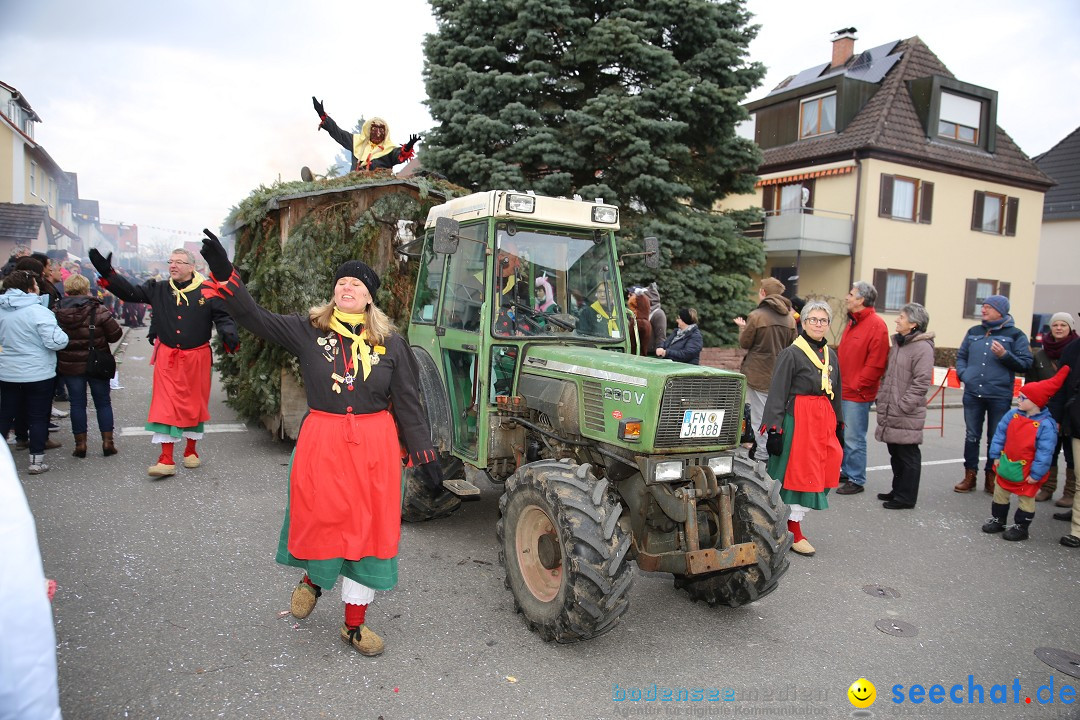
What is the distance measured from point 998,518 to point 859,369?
1775mm

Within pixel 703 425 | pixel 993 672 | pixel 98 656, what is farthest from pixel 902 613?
pixel 98 656

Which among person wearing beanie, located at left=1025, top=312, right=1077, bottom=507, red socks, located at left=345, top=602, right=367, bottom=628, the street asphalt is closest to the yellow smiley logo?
the street asphalt

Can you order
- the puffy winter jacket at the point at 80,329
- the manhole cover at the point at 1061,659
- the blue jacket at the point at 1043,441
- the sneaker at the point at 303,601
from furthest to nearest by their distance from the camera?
the puffy winter jacket at the point at 80,329, the blue jacket at the point at 1043,441, the manhole cover at the point at 1061,659, the sneaker at the point at 303,601

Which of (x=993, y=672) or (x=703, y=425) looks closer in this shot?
(x=993, y=672)

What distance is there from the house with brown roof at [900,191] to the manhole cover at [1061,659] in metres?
16.4

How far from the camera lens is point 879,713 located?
331cm

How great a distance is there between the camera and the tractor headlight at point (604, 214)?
5000 mm

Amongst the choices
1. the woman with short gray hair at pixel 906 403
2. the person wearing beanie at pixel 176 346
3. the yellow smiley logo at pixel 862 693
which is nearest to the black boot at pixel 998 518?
the woman with short gray hair at pixel 906 403

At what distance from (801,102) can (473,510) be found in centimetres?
2080

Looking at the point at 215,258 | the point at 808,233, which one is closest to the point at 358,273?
the point at 215,258

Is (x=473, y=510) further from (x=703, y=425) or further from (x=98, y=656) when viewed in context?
(x=98, y=656)

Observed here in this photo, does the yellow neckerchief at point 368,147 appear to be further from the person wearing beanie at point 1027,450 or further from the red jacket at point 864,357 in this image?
the person wearing beanie at point 1027,450

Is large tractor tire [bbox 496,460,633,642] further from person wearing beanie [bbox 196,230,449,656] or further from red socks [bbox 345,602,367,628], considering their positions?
red socks [bbox 345,602,367,628]

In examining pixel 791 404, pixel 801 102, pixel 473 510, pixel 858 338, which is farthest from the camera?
pixel 801 102
